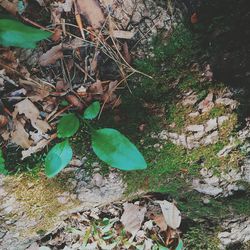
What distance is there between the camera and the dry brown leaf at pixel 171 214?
2098 millimetres

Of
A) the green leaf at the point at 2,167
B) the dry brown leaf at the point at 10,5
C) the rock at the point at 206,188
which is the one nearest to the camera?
the dry brown leaf at the point at 10,5

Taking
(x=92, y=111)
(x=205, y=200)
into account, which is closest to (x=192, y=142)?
(x=205, y=200)

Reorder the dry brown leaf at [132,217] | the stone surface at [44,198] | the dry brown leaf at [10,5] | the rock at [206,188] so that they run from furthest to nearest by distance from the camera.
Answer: the dry brown leaf at [132,217] → the rock at [206,188] → the stone surface at [44,198] → the dry brown leaf at [10,5]

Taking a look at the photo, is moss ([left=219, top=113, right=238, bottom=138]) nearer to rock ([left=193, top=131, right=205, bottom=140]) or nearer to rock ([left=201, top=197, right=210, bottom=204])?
rock ([left=193, top=131, right=205, bottom=140])

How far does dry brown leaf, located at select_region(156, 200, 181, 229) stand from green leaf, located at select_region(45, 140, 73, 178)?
79 centimetres

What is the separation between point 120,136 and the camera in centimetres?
152

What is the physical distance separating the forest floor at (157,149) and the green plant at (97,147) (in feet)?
0.24

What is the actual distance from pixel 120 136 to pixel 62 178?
0.42 meters

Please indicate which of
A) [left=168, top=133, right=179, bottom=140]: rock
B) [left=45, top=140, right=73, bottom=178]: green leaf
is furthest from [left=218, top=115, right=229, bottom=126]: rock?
[left=45, top=140, right=73, bottom=178]: green leaf

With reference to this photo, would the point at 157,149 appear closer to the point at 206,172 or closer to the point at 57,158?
the point at 206,172

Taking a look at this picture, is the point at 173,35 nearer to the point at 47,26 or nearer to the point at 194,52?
the point at 194,52

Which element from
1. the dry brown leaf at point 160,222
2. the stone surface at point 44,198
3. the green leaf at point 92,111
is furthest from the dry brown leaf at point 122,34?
the dry brown leaf at point 160,222

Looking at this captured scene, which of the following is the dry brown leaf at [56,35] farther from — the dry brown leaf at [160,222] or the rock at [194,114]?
the dry brown leaf at [160,222]

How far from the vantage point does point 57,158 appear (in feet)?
5.08
